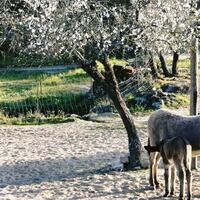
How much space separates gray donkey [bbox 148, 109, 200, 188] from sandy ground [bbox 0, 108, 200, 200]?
Answer: 49 centimetres

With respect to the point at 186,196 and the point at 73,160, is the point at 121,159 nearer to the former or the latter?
the point at 73,160

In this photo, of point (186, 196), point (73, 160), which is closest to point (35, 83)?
point (73, 160)

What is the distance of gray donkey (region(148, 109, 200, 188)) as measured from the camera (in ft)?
29.7

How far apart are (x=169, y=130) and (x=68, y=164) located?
3.48m

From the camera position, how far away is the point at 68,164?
12195 millimetres

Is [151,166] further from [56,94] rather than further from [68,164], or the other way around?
[56,94]

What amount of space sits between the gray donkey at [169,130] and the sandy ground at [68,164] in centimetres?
49

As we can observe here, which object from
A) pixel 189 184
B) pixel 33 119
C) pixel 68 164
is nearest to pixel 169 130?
pixel 189 184

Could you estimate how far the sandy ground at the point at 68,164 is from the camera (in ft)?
32.2

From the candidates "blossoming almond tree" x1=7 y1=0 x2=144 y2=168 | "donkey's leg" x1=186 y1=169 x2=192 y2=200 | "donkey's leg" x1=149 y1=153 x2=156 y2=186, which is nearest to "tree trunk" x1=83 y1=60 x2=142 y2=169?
"blossoming almond tree" x1=7 y1=0 x2=144 y2=168

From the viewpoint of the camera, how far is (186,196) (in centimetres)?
909

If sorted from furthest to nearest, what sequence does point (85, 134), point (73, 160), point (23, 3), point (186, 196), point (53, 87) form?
point (53, 87) < point (85, 134) < point (73, 160) < point (23, 3) < point (186, 196)

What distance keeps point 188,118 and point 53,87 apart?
57.9 ft

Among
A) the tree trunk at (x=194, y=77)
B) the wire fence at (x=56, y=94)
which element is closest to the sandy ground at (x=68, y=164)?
the tree trunk at (x=194, y=77)
